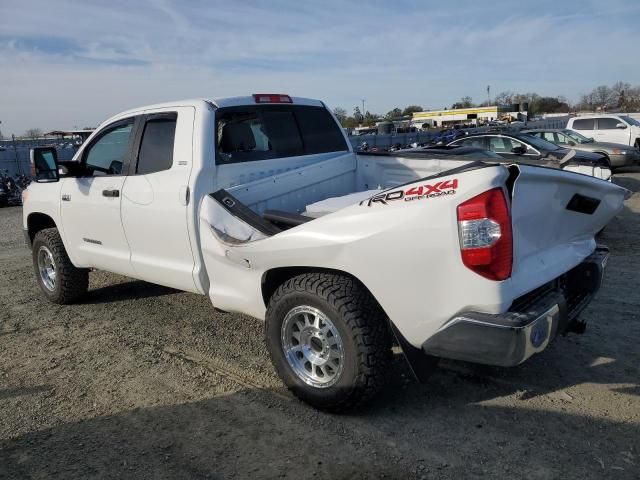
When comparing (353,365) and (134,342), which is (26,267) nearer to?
(134,342)

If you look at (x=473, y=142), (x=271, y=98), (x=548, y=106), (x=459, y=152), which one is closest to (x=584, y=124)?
(x=473, y=142)

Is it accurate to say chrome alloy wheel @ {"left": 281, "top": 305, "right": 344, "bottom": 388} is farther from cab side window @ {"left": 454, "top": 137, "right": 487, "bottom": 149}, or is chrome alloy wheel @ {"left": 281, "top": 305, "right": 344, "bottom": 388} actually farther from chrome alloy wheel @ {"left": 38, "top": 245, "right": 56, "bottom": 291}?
cab side window @ {"left": 454, "top": 137, "right": 487, "bottom": 149}

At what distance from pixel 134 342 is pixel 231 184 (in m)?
1.70

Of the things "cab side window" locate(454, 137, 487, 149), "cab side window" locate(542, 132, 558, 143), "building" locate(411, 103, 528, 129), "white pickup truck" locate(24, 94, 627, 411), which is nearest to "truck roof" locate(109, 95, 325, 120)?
"white pickup truck" locate(24, 94, 627, 411)

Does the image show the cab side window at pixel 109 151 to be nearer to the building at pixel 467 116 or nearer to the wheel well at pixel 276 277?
the wheel well at pixel 276 277

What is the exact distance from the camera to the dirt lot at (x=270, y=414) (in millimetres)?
2842

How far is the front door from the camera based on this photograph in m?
4.66

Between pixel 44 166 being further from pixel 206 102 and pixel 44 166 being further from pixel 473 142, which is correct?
pixel 473 142

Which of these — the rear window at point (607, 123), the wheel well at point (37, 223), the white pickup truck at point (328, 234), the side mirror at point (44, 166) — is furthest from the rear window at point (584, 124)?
the side mirror at point (44, 166)

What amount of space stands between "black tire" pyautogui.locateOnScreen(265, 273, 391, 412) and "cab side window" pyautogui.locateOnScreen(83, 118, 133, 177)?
2328 mm

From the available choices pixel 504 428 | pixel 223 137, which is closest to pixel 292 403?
pixel 504 428

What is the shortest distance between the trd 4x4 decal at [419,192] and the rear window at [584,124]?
65.5 feet

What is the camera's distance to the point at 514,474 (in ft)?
8.80

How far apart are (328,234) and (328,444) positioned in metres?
1.18
